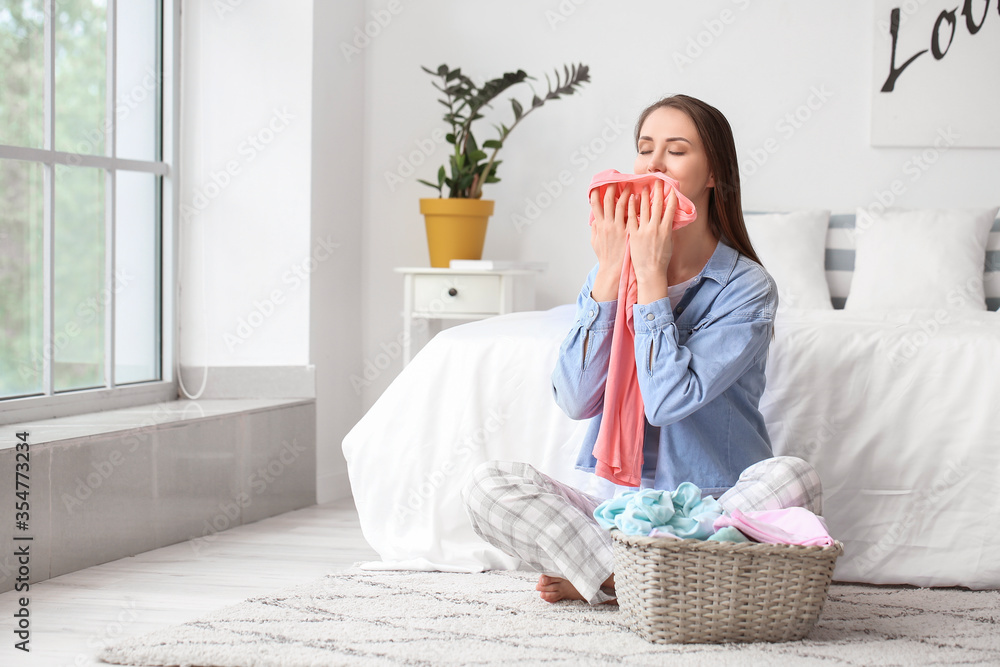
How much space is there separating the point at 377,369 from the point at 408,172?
72 cm

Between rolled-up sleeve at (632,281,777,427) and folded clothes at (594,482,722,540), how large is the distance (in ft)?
0.42

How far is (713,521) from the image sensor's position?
149 cm

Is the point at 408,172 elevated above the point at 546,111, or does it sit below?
below

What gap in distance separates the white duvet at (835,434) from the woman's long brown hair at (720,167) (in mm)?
346

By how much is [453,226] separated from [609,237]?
1.68 metres

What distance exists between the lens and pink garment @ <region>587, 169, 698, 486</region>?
5.42ft

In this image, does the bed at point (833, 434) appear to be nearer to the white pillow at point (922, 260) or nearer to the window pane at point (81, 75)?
the white pillow at point (922, 260)

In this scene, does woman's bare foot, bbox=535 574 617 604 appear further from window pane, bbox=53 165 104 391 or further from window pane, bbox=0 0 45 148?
window pane, bbox=0 0 45 148

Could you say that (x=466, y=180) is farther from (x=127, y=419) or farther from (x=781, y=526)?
(x=781, y=526)

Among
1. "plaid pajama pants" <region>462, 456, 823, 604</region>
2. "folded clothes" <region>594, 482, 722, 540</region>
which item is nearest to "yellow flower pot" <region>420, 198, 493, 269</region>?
"plaid pajama pants" <region>462, 456, 823, 604</region>

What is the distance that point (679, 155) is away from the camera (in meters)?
1.67

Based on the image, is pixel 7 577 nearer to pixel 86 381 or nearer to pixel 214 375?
pixel 86 381

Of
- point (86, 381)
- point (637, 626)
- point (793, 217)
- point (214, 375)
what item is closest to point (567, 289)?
point (793, 217)

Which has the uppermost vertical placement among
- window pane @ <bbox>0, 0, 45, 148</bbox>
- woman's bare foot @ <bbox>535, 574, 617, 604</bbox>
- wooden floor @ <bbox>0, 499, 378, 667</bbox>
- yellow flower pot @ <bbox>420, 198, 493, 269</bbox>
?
window pane @ <bbox>0, 0, 45, 148</bbox>
